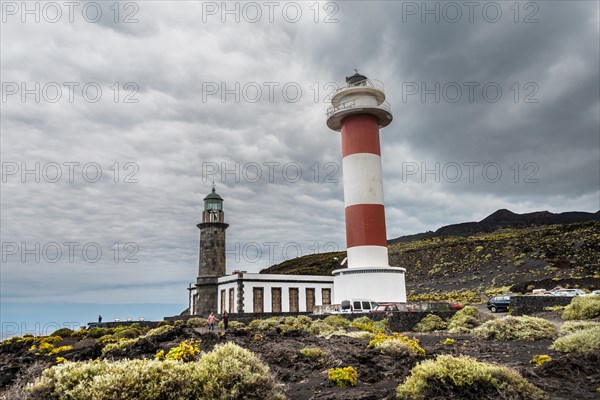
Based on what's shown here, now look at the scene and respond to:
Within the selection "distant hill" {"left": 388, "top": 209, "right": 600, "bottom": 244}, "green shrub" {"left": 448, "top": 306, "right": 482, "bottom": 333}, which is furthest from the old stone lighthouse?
"distant hill" {"left": 388, "top": 209, "right": 600, "bottom": 244}

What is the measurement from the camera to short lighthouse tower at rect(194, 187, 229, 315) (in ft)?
129

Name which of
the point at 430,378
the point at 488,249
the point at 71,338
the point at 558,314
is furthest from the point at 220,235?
the point at 488,249

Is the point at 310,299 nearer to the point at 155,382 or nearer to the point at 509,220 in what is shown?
the point at 155,382

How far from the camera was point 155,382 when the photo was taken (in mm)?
6633

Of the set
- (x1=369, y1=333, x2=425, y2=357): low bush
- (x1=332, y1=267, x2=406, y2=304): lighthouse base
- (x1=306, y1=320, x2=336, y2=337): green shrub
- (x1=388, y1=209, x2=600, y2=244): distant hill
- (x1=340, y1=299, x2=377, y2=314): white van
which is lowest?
(x1=306, y1=320, x2=336, y2=337): green shrub

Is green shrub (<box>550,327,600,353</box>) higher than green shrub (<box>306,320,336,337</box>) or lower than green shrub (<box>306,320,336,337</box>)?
higher

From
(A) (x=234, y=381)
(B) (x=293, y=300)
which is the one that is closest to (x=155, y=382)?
(A) (x=234, y=381)

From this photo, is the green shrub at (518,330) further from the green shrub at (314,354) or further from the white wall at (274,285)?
the white wall at (274,285)

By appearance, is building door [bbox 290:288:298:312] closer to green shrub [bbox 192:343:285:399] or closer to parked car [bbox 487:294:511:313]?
parked car [bbox 487:294:511:313]

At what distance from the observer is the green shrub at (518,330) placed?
1464cm

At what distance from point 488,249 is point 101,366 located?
60744mm

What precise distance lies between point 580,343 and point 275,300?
29.6 metres

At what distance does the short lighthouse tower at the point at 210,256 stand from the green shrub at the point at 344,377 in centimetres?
3190

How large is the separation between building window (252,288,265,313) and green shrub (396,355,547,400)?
100ft
